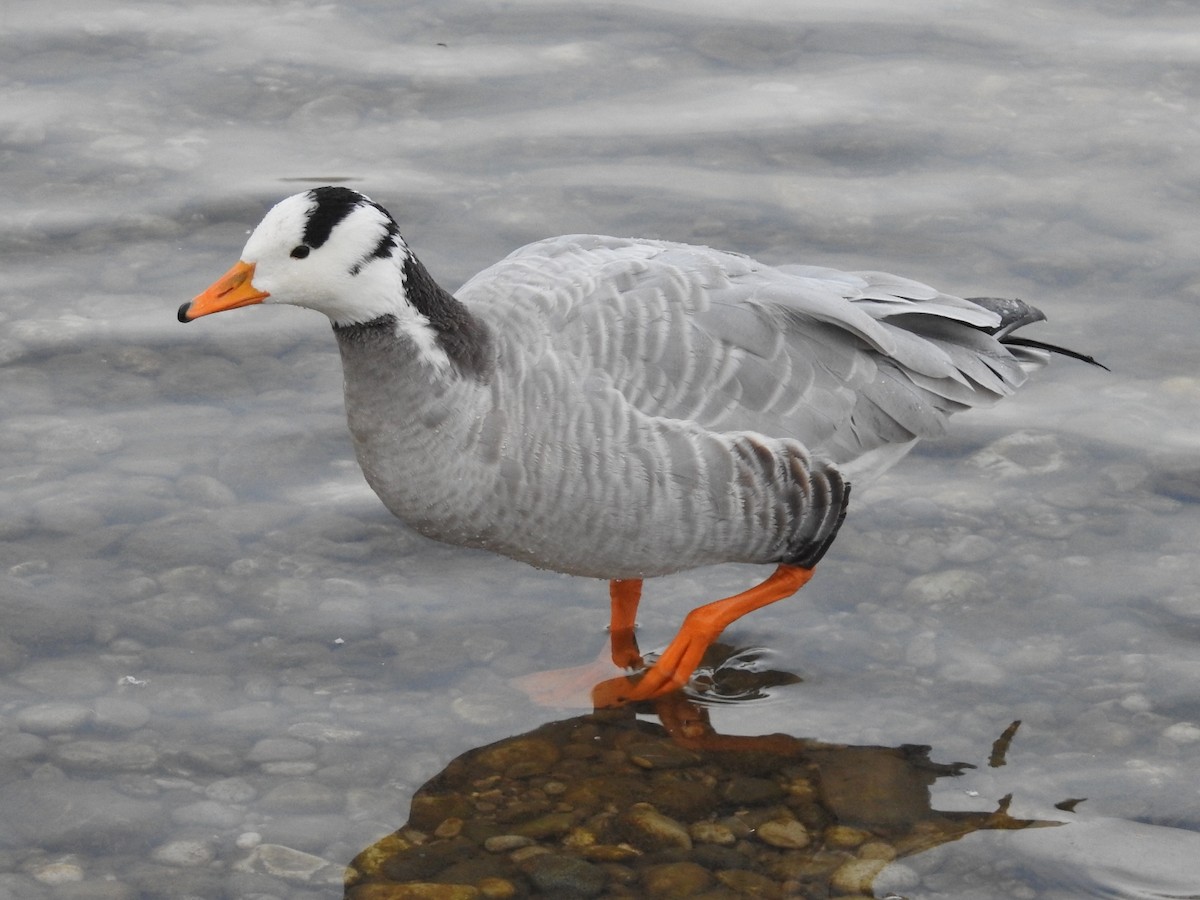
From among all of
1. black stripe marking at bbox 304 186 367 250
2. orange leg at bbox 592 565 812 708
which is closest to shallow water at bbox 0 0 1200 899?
orange leg at bbox 592 565 812 708

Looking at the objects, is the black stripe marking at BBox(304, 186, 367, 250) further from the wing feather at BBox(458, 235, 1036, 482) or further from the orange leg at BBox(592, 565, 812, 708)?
the orange leg at BBox(592, 565, 812, 708)

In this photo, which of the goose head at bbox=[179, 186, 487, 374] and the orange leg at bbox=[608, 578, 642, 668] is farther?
the orange leg at bbox=[608, 578, 642, 668]

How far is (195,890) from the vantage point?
21.3 ft

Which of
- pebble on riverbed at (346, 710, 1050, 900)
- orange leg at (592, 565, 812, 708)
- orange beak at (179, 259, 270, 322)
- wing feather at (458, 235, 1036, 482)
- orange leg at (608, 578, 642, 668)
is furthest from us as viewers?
orange leg at (608, 578, 642, 668)

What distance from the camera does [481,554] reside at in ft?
28.3

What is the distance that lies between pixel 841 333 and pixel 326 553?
9.52ft

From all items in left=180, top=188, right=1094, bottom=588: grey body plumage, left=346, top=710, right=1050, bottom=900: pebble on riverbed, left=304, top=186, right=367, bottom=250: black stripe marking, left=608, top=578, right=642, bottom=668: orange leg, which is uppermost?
left=304, top=186, right=367, bottom=250: black stripe marking

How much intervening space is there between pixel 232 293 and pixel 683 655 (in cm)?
272

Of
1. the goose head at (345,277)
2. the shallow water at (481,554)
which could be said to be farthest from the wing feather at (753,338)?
the shallow water at (481,554)

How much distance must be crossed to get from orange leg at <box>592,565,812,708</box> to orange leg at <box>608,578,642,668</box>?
18 cm

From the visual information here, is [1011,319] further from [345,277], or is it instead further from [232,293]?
[232,293]

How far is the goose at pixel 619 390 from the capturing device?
6766 millimetres

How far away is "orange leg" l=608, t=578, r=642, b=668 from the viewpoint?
8.01 metres

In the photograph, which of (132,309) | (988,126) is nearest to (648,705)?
(132,309)
